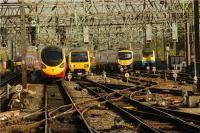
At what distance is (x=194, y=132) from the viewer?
1206 centimetres

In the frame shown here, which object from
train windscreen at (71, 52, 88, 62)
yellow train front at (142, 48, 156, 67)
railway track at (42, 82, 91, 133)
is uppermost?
train windscreen at (71, 52, 88, 62)

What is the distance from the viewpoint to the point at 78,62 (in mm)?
42906

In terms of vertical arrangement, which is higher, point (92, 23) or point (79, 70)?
point (92, 23)

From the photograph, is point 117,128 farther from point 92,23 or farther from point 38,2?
point 92,23

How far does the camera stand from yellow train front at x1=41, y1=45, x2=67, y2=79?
3434 centimetres

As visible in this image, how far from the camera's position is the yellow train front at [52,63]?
34344mm

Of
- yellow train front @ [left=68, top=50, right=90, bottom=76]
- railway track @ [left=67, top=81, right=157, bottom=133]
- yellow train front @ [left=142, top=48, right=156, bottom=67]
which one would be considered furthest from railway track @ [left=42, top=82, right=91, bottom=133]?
yellow train front @ [left=142, top=48, right=156, bottom=67]

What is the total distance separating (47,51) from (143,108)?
1760cm

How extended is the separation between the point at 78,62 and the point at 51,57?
8455 mm

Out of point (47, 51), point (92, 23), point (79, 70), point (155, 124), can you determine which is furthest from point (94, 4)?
point (155, 124)

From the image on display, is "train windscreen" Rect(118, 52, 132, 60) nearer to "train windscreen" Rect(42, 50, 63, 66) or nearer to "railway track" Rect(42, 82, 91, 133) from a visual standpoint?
"train windscreen" Rect(42, 50, 63, 66)

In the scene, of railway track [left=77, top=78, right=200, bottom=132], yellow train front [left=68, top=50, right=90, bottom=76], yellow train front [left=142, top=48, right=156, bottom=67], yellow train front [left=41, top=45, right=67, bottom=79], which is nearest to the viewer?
railway track [left=77, top=78, right=200, bottom=132]

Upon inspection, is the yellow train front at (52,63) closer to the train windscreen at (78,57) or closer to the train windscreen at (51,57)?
the train windscreen at (51,57)

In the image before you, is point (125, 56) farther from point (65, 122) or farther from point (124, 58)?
point (65, 122)
